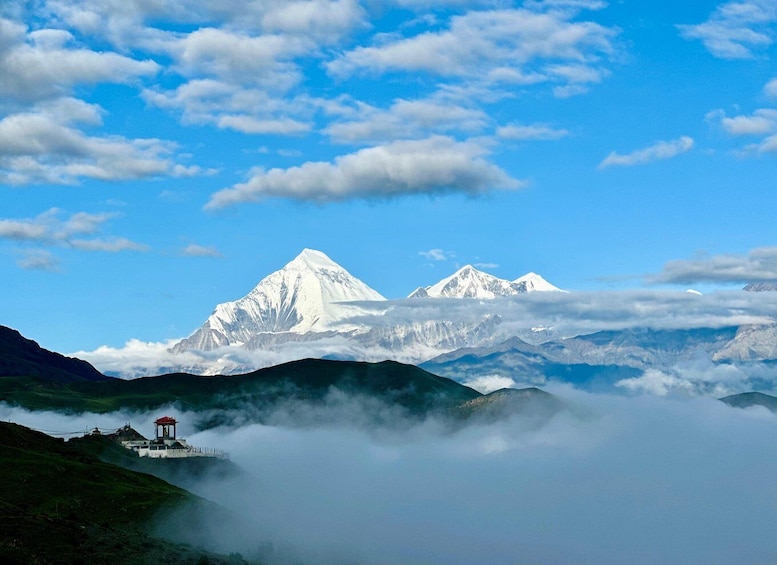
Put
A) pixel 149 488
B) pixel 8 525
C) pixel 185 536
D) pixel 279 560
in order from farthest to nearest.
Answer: pixel 149 488 → pixel 279 560 → pixel 185 536 → pixel 8 525

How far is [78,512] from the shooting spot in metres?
162

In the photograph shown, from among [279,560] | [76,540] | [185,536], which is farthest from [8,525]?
[279,560]

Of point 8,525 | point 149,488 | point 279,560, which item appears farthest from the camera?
point 149,488

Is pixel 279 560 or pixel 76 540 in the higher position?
pixel 76 540

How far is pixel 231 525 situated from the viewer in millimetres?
192375

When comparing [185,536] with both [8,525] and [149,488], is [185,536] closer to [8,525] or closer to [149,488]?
[149,488]

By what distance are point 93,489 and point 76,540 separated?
5663 centimetres

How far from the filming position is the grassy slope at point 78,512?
370ft

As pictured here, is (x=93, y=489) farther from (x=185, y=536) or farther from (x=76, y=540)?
(x=76, y=540)

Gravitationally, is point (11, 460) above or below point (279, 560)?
above

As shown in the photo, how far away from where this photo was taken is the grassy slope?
370 ft

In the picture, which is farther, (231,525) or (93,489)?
(231,525)

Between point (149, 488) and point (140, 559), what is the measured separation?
74.3m

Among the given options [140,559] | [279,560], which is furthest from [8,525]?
[279,560]
